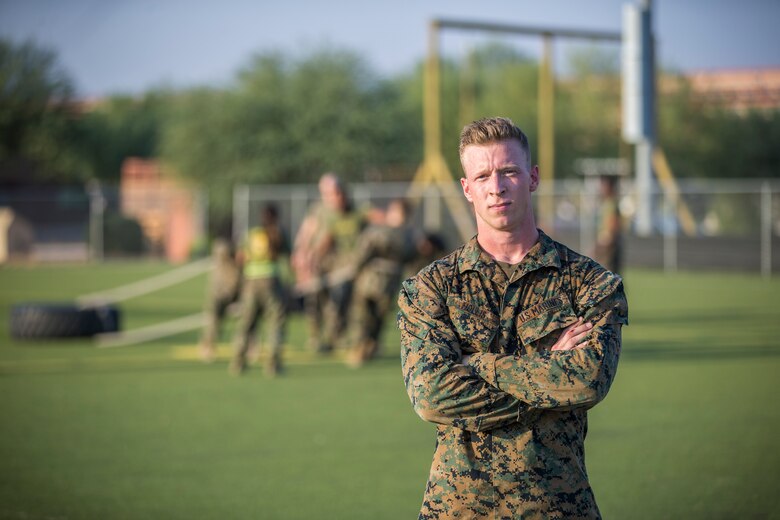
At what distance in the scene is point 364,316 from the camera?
15.1 metres

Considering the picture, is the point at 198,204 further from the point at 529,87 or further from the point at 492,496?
the point at 492,496

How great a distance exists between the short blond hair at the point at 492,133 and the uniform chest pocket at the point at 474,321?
18.8 inches

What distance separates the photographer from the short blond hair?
3.57 metres

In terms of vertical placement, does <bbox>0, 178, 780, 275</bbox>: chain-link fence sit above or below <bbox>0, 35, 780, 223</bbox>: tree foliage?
below

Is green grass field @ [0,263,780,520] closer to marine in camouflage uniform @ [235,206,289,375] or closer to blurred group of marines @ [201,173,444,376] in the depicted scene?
blurred group of marines @ [201,173,444,376]

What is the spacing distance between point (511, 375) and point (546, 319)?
0.71ft

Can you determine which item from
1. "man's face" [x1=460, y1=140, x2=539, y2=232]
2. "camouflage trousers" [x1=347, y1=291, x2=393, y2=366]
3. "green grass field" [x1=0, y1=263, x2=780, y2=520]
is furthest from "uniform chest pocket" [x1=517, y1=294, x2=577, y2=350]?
"camouflage trousers" [x1=347, y1=291, x2=393, y2=366]

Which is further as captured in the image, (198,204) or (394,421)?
(198,204)

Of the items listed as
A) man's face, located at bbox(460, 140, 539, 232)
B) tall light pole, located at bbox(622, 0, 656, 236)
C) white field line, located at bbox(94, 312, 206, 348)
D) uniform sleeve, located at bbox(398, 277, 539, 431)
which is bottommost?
white field line, located at bbox(94, 312, 206, 348)

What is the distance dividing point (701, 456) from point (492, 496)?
575cm

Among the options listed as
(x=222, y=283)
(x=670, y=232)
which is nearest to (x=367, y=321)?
(x=222, y=283)

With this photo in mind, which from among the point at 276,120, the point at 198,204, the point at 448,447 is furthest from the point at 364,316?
the point at 276,120

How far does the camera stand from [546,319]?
3582mm

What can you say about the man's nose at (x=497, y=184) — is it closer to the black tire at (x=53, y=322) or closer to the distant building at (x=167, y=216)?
the black tire at (x=53, y=322)
